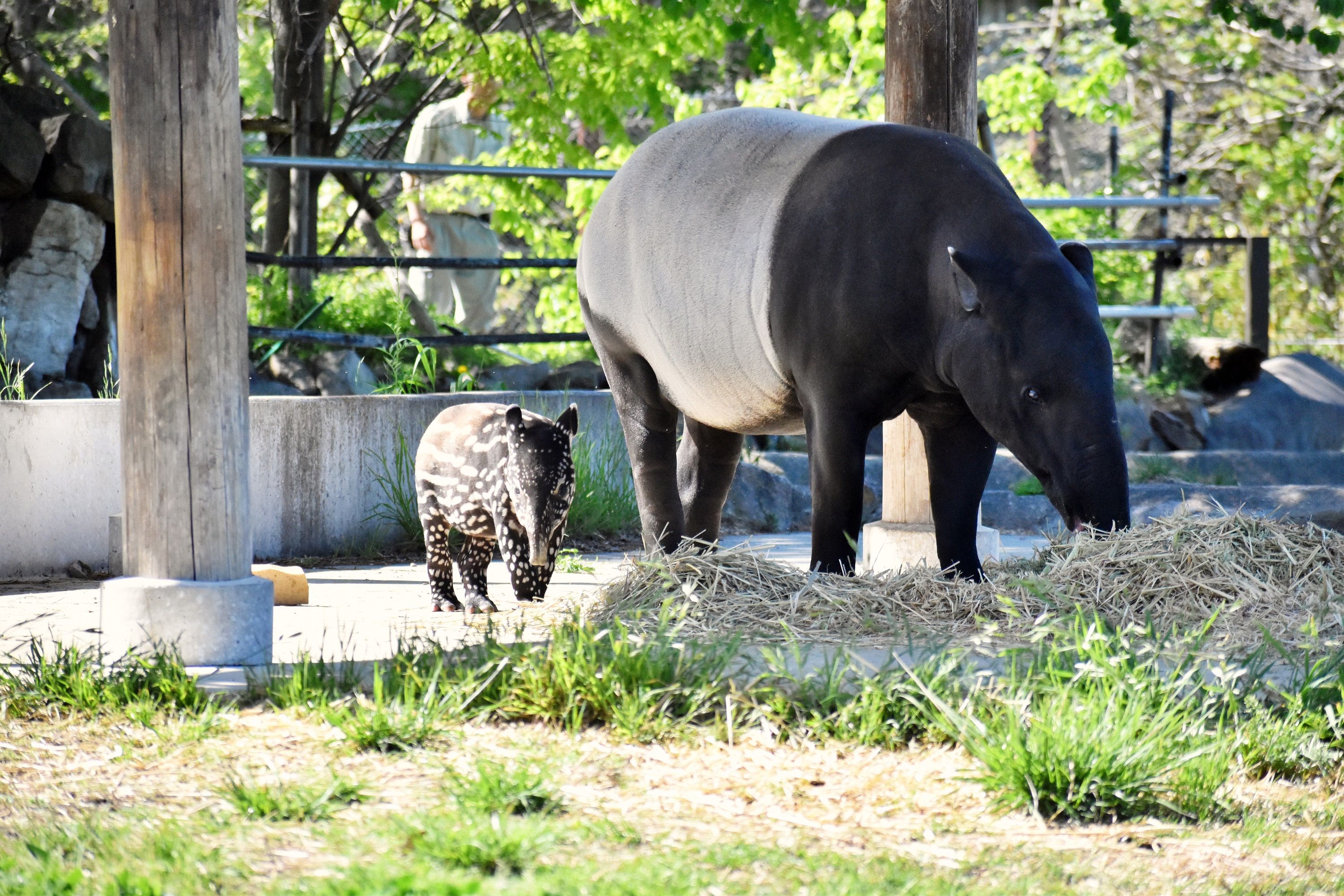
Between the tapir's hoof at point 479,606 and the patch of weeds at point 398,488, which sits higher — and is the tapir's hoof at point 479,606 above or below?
below

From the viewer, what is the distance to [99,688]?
363cm

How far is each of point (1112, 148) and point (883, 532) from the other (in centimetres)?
884

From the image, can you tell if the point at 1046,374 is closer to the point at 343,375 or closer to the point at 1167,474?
the point at 343,375

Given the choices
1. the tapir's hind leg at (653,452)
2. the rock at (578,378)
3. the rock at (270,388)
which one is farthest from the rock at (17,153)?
the tapir's hind leg at (653,452)

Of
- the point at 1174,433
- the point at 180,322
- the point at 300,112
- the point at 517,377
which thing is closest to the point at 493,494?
the point at 180,322

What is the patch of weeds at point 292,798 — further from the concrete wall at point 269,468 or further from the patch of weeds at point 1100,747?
the concrete wall at point 269,468

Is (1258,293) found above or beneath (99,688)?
above

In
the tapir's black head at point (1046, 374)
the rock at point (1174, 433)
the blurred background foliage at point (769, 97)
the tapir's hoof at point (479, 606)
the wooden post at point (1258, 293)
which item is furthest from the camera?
the wooden post at point (1258, 293)

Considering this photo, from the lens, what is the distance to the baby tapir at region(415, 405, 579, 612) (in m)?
4.90

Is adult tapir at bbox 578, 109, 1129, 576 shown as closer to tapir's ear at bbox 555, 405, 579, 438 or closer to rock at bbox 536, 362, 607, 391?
tapir's ear at bbox 555, 405, 579, 438

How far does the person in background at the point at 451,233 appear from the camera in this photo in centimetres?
1201

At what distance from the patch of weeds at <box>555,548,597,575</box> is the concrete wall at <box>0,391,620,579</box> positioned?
108cm

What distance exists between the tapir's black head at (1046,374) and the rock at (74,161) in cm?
575

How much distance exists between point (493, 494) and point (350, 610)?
713 millimetres
